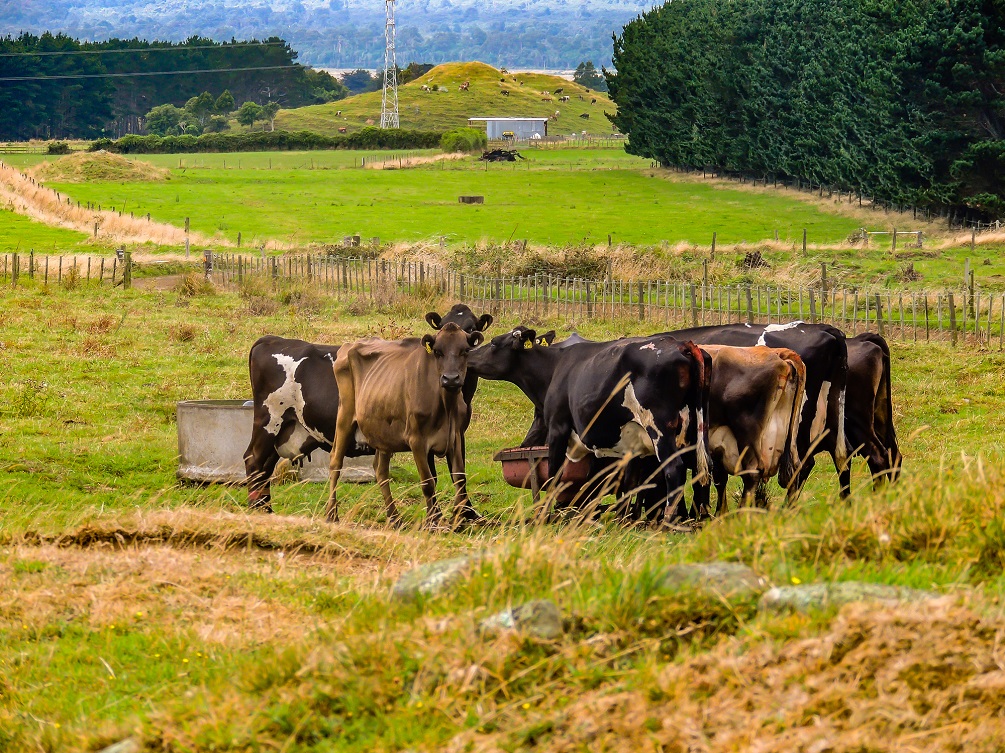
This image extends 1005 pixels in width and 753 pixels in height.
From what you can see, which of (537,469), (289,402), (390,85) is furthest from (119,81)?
→ (537,469)

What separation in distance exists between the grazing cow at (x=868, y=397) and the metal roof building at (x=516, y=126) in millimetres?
119719

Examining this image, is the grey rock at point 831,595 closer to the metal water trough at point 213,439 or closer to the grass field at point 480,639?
the grass field at point 480,639

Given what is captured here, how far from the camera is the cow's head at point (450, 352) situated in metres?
12.8

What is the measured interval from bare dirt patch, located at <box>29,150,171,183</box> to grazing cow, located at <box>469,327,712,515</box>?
6290 centimetres

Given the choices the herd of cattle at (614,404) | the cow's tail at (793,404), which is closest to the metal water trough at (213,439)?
the herd of cattle at (614,404)

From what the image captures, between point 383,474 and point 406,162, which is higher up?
point 406,162

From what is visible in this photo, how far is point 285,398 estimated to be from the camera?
14117mm

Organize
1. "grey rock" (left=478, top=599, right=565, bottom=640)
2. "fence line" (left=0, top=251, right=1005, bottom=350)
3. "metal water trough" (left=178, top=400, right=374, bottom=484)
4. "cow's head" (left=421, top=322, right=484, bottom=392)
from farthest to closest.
A: 1. "fence line" (left=0, top=251, right=1005, bottom=350)
2. "metal water trough" (left=178, top=400, right=374, bottom=484)
3. "cow's head" (left=421, top=322, right=484, bottom=392)
4. "grey rock" (left=478, top=599, right=565, bottom=640)

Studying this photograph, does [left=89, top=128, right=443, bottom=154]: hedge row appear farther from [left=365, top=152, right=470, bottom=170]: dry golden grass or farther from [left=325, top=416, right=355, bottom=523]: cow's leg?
[left=325, top=416, right=355, bottom=523]: cow's leg

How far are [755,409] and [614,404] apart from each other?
4.34ft

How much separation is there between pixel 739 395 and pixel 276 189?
59.5 metres

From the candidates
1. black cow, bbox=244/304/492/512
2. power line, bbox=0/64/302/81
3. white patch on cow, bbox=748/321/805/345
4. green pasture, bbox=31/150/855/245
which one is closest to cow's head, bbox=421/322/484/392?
black cow, bbox=244/304/492/512

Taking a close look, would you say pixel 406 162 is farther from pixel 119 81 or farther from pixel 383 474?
pixel 119 81

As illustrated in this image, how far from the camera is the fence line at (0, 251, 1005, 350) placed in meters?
24.4
